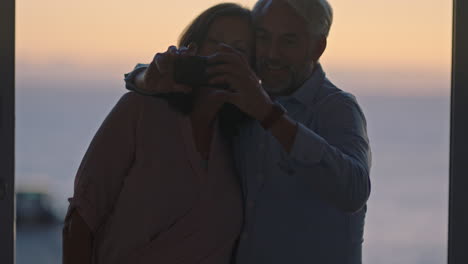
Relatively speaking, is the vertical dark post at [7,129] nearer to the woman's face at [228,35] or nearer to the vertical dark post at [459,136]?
the woman's face at [228,35]

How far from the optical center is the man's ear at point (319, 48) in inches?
67.9

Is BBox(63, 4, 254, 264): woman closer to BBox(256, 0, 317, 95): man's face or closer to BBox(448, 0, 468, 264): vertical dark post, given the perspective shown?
BBox(256, 0, 317, 95): man's face

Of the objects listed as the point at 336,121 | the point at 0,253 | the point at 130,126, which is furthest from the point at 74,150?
the point at 336,121

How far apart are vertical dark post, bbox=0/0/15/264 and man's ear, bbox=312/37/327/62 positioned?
890 mm

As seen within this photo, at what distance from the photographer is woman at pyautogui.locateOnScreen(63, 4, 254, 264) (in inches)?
58.4

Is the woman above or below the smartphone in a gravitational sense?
below

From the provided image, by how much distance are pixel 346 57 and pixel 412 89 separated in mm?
542

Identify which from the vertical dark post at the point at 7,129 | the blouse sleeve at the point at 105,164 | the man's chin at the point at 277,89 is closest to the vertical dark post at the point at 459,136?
the man's chin at the point at 277,89

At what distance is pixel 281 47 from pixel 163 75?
13.2 inches

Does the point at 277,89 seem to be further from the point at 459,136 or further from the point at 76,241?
the point at 459,136

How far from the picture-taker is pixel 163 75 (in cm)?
147

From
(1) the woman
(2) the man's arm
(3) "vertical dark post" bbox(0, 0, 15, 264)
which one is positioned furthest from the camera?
(3) "vertical dark post" bbox(0, 0, 15, 264)

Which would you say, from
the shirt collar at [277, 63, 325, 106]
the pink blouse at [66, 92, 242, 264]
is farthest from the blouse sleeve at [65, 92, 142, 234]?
the shirt collar at [277, 63, 325, 106]

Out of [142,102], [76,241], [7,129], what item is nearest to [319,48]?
[142,102]
